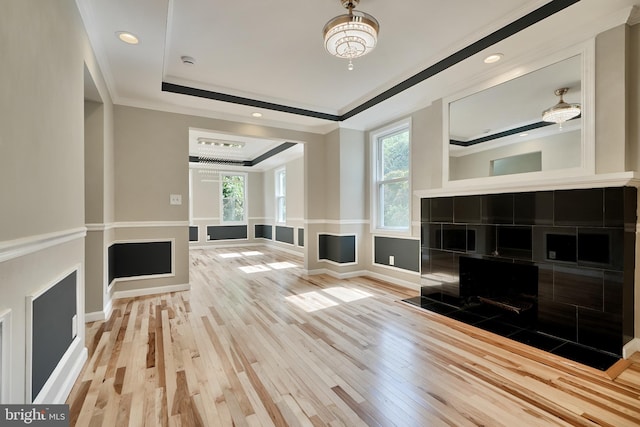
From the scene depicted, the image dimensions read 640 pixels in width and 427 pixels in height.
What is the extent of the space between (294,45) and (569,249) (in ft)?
10.1

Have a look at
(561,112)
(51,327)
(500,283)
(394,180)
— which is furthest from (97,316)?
(561,112)

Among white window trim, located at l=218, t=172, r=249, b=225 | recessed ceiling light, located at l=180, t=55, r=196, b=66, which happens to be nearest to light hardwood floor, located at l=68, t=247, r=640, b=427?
recessed ceiling light, located at l=180, t=55, r=196, b=66

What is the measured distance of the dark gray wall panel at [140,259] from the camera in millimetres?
3746

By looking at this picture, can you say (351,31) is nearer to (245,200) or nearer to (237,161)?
(237,161)

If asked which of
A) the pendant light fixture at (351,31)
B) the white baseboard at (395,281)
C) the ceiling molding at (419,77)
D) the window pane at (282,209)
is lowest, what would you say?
A: the white baseboard at (395,281)

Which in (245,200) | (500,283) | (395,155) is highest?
(395,155)

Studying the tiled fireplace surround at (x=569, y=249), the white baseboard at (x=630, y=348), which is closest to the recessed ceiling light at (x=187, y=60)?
the tiled fireplace surround at (x=569, y=249)

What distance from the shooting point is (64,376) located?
1.75 meters

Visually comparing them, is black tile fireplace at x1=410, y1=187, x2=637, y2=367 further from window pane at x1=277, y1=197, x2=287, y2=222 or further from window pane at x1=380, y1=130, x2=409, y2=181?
window pane at x1=277, y1=197, x2=287, y2=222

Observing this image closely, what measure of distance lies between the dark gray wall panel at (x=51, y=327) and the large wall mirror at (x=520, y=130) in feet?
12.0

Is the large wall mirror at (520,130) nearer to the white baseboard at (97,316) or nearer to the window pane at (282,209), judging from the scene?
the white baseboard at (97,316)

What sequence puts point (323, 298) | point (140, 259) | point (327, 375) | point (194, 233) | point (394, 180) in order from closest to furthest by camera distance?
point (327, 375)
point (323, 298)
point (140, 259)
point (394, 180)
point (194, 233)

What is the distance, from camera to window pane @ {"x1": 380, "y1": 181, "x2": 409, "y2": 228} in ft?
14.3

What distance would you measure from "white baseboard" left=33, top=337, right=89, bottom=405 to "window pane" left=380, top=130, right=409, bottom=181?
13.4 ft
